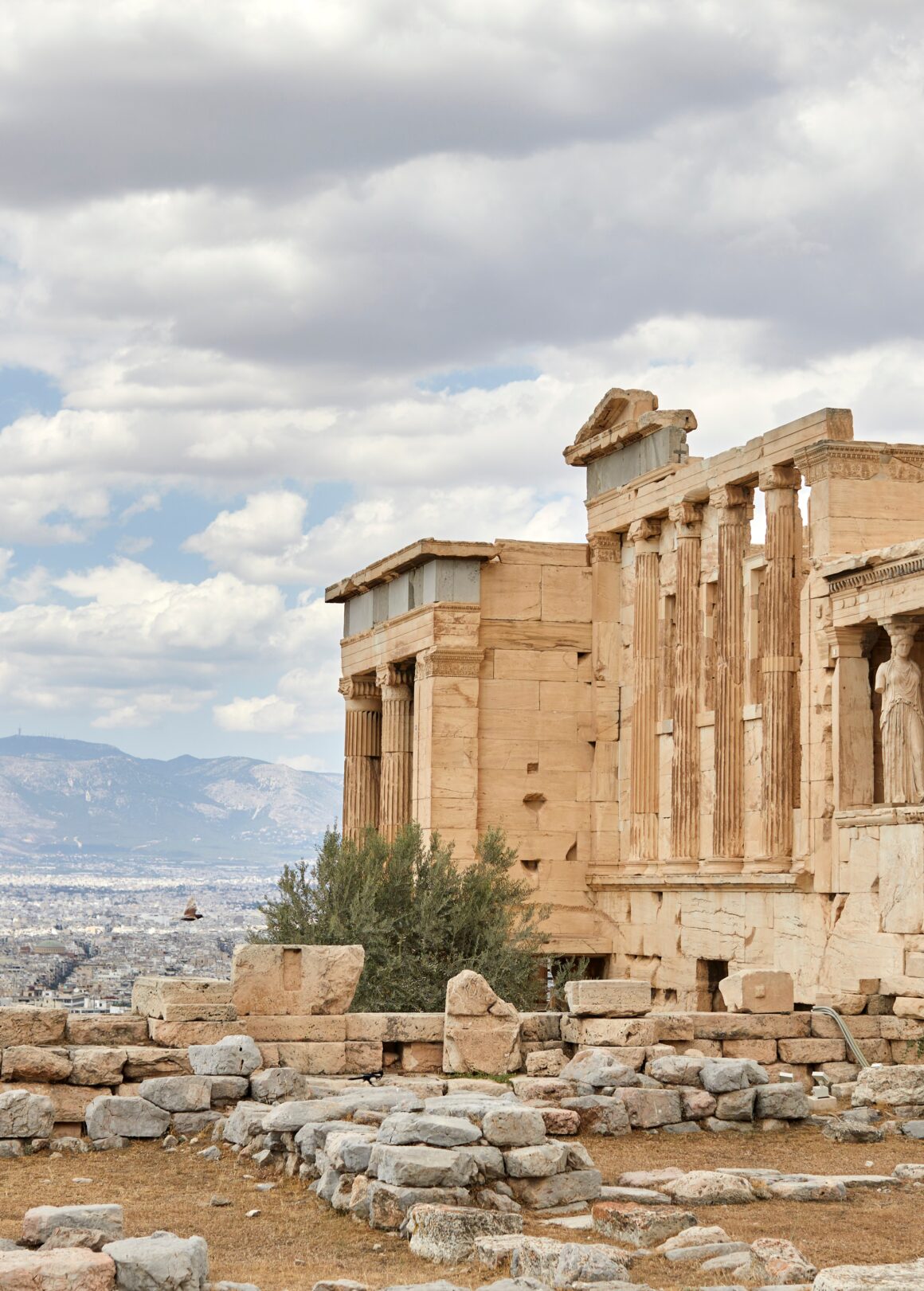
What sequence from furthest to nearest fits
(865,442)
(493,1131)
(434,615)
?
(434,615)
(865,442)
(493,1131)

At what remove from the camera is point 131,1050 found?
1611cm

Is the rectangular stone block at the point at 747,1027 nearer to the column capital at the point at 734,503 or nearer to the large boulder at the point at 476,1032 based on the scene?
the large boulder at the point at 476,1032

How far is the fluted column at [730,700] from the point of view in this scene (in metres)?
24.7

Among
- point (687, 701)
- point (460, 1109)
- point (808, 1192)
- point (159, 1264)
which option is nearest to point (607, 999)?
point (460, 1109)

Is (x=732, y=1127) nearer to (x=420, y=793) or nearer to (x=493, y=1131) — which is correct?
(x=493, y=1131)

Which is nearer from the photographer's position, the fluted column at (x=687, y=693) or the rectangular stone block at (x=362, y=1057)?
the rectangular stone block at (x=362, y=1057)

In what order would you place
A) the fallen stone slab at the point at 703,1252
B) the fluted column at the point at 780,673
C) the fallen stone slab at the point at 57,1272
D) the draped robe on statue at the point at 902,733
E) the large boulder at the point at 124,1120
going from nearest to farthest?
the fallen stone slab at the point at 57,1272 < the fallen stone slab at the point at 703,1252 < the large boulder at the point at 124,1120 < the draped robe on statue at the point at 902,733 < the fluted column at the point at 780,673

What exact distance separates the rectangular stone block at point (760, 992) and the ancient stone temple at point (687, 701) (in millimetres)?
1833

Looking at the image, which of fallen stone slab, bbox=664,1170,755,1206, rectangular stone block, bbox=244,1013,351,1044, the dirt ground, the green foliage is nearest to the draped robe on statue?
the green foliage

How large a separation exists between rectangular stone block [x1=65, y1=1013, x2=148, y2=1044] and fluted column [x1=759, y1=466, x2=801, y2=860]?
8.88 meters

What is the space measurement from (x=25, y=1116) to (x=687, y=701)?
13101mm

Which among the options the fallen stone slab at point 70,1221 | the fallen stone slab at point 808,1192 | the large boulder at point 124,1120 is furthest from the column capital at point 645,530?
the fallen stone slab at point 70,1221

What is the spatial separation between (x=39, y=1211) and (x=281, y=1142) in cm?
350

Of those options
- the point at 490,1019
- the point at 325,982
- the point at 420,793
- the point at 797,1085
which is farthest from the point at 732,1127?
the point at 420,793
